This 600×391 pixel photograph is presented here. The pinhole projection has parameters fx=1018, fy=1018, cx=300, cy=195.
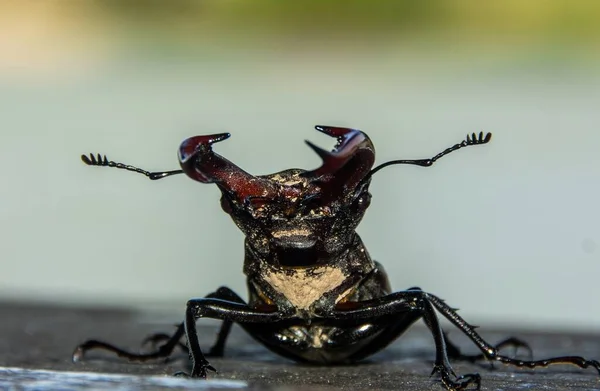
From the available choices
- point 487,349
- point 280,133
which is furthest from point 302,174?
point 280,133

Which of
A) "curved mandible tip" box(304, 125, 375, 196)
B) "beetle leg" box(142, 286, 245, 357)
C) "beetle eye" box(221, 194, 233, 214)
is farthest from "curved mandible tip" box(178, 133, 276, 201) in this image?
"beetle leg" box(142, 286, 245, 357)

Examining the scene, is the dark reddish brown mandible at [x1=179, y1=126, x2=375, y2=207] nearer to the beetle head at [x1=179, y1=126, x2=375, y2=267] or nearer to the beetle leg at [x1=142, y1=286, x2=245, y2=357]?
the beetle head at [x1=179, y1=126, x2=375, y2=267]

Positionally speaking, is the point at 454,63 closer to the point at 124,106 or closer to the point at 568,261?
the point at 124,106

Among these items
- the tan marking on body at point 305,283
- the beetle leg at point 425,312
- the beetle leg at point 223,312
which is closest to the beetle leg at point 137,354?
the beetle leg at point 223,312

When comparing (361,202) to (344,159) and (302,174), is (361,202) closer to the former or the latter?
(302,174)

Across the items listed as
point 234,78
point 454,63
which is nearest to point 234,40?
point 234,78

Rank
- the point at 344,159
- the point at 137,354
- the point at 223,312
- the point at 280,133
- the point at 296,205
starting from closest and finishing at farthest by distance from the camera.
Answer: the point at 344,159 → the point at 296,205 → the point at 223,312 → the point at 137,354 → the point at 280,133
